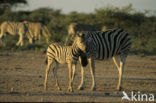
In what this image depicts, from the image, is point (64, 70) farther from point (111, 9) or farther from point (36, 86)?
point (111, 9)

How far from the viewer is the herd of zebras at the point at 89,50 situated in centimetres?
788

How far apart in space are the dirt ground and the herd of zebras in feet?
1.33

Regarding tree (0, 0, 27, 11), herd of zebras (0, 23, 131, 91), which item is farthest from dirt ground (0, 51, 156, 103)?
tree (0, 0, 27, 11)

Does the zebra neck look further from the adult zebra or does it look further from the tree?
the tree

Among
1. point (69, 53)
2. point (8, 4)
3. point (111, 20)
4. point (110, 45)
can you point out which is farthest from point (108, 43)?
point (8, 4)

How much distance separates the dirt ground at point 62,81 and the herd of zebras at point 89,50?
0.41 m

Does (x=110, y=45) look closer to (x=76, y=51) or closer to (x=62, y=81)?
Result: (x=76, y=51)

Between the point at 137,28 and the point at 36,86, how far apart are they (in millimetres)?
18254

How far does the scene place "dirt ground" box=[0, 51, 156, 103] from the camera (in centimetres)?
711

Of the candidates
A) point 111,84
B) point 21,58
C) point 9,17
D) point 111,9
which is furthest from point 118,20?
point 111,84

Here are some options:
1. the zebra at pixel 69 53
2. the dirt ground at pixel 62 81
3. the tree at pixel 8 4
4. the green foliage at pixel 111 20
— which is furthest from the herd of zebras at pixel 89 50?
the tree at pixel 8 4

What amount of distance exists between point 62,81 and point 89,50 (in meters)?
1.61

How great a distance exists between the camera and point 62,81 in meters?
9.31

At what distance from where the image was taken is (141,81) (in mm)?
9938
